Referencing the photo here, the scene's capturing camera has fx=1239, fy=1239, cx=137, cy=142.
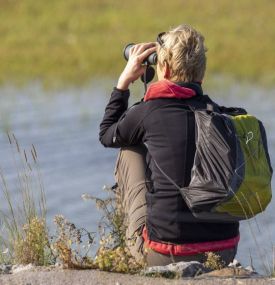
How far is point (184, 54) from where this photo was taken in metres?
5.97

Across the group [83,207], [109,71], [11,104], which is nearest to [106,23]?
[109,71]

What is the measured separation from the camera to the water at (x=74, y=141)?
9.29 m

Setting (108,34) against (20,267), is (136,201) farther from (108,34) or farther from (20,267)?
(108,34)

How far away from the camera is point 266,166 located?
5.91 metres

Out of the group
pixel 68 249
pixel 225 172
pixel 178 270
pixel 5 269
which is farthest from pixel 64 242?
pixel 225 172

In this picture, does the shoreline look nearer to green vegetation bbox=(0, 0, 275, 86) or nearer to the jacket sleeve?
the jacket sleeve

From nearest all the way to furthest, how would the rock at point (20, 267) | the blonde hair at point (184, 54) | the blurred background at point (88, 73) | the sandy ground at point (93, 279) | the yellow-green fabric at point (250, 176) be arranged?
the sandy ground at point (93, 279) < the yellow-green fabric at point (250, 176) < the rock at point (20, 267) < the blonde hair at point (184, 54) < the blurred background at point (88, 73)

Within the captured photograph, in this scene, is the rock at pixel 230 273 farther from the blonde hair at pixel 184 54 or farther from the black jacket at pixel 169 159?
the blonde hair at pixel 184 54

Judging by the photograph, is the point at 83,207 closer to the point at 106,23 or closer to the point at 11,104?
the point at 11,104

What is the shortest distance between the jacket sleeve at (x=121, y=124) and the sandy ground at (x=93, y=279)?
0.73 m

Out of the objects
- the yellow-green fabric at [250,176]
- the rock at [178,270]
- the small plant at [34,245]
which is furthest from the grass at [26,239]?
the yellow-green fabric at [250,176]

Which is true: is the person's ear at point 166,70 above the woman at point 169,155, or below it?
above

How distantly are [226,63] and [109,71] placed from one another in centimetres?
182

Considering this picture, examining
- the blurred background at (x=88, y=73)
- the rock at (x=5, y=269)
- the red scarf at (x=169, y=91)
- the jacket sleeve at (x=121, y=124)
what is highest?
the blurred background at (x=88, y=73)
